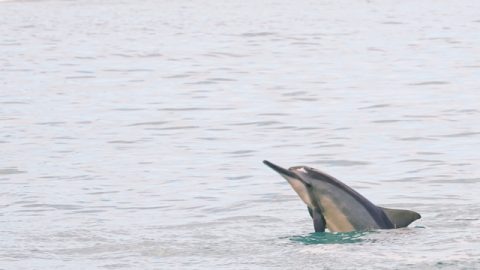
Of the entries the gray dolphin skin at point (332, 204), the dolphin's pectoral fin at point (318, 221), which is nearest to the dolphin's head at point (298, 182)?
the gray dolphin skin at point (332, 204)

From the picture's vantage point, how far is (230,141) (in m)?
19.2

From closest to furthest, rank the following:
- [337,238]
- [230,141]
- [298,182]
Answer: [298,182] < [337,238] < [230,141]

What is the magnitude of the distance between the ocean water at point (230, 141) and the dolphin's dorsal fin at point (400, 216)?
125mm

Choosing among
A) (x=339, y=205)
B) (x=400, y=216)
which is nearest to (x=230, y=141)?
(x=400, y=216)

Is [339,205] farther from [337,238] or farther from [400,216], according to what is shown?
[400,216]

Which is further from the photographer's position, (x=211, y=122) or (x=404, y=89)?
(x=404, y=89)

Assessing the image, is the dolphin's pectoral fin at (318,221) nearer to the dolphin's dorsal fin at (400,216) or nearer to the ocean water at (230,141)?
the ocean water at (230,141)

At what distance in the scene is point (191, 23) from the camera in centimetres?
4106

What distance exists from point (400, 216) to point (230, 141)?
748cm

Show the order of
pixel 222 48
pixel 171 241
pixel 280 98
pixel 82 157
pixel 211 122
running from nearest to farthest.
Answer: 1. pixel 171 241
2. pixel 82 157
3. pixel 211 122
4. pixel 280 98
5. pixel 222 48

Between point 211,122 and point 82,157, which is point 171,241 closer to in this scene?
point 82,157

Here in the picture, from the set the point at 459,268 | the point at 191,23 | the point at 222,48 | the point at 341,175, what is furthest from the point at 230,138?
the point at 191,23

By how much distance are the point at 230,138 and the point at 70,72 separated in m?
10.4

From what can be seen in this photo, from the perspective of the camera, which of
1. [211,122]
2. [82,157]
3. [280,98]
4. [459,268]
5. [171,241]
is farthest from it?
[280,98]
